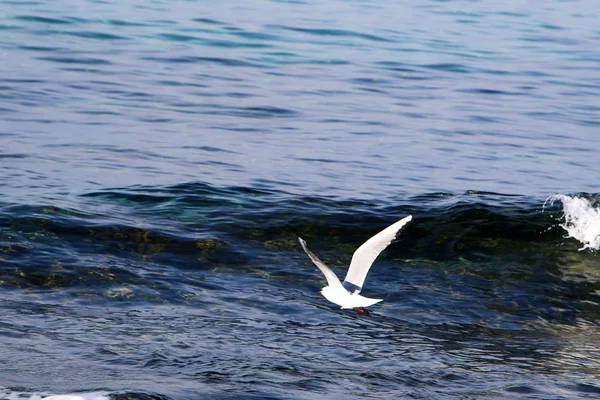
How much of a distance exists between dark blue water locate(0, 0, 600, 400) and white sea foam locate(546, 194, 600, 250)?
3 centimetres

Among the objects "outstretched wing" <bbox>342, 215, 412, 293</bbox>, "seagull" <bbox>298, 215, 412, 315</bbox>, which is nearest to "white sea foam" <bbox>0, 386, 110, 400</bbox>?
"seagull" <bbox>298, 215, 412, 315</bbox>

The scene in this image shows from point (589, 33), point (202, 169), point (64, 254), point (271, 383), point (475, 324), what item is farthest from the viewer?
point (589, 33)

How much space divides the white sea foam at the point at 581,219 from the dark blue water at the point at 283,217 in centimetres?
3

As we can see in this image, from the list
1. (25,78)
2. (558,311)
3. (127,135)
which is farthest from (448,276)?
(25,78)

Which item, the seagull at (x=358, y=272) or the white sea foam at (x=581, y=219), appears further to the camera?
the white sea foam at (x=581, y=219)

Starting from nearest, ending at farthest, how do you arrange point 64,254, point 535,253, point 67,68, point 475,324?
point 475,324
point 64,254
point 535,253
point 67,68

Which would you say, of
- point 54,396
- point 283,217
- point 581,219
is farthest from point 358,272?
point 581,219

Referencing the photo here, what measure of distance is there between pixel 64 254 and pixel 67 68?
30.5ft

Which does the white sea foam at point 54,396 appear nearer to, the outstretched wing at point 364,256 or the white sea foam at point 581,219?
the outstretched wing at point 364,256

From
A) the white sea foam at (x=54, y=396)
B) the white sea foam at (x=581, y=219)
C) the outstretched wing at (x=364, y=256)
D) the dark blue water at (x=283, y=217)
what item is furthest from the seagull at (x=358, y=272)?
the white sea foam at (x=581, y=219)

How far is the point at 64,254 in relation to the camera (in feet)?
29.6

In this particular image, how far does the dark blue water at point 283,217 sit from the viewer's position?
6770 mm

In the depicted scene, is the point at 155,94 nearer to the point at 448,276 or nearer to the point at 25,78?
the point at 25,78

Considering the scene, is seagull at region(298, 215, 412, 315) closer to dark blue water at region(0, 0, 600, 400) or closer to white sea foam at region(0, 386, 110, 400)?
dark blue water at region(0, 0, 600, 400)
